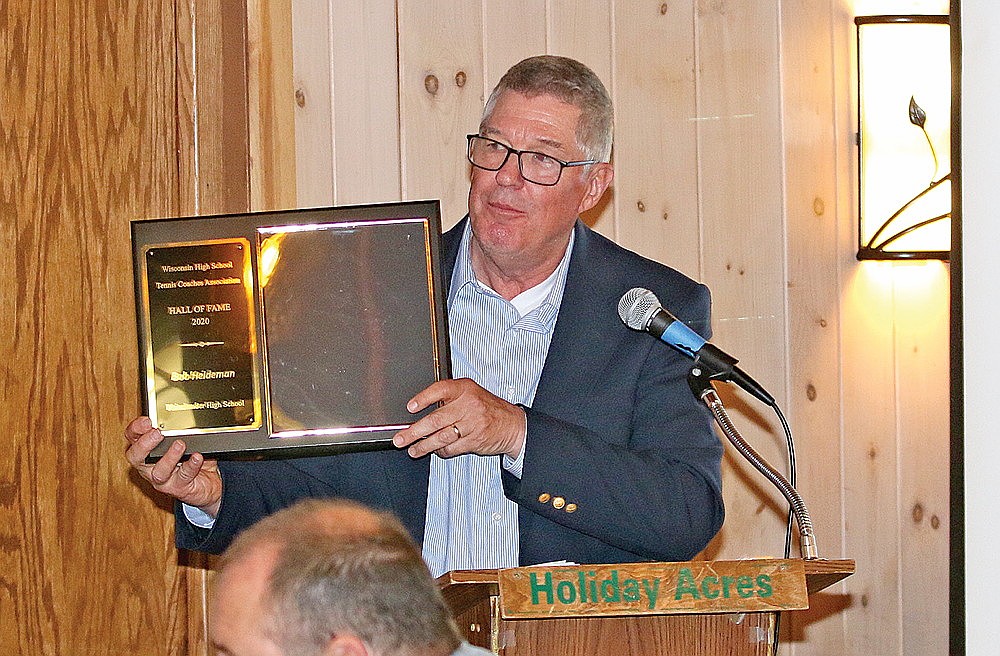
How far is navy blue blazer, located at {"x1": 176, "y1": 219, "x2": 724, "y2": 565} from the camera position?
6.86 ft

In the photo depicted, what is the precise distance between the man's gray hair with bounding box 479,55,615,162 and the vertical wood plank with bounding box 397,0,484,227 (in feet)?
1.77

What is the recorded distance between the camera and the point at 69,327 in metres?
2.42

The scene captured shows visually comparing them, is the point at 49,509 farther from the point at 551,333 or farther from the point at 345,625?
the point at 345,625

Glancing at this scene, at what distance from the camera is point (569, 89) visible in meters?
2.32

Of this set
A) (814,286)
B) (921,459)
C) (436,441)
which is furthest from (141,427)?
(921,459)

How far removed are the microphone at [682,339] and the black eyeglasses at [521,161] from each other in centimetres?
38

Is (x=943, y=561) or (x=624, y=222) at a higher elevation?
(x=624, y=222)

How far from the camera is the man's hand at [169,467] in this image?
1.97 meters

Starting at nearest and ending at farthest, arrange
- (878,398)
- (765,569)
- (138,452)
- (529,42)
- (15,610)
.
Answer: (765,569) < (138,452) < (15,610) < (529,42) < (878,398)

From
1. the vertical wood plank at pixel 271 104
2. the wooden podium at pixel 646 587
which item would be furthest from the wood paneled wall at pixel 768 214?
the wooden podium at pixel 646 587

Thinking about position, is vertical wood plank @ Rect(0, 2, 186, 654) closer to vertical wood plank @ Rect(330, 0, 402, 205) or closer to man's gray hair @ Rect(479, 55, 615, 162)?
vertical wood plank @ Rect(330, 0, 402, 205)

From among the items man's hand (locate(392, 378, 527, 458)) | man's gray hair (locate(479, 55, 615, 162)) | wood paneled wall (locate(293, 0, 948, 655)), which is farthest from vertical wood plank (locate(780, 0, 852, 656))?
man's hand (locate(392, 378, 527, 458))

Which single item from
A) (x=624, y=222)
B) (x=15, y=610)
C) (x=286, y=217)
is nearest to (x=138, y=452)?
(x=286, y=217)

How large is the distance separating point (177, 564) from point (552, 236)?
98 cm
